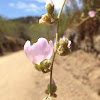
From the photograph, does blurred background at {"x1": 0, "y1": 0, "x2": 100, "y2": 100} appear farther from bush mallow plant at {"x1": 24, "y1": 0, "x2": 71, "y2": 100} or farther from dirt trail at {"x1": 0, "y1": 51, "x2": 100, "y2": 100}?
bush mallow plant at {"x1": 24, "y1": 0, "x2": 71, "y2": 100}

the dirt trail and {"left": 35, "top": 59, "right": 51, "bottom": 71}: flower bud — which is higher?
{"left": 35, "top": 59, "right": 51, "bottom": 71}: flower bud

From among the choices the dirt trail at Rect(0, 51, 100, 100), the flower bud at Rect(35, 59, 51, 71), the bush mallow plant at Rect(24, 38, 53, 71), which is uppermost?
the bush mallow plant at Rect(24, 38, 53, 71)

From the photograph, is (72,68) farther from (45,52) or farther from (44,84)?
(45,52)

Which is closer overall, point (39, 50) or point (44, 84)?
point (39, 50)

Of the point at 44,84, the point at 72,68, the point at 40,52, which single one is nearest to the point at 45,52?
the point at 40,52

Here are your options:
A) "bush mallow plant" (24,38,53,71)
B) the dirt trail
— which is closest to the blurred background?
the dirt trail

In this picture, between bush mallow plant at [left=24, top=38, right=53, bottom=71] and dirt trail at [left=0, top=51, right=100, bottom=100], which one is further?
dirt trail at [left=0, top=51, right=100, bottom=100]

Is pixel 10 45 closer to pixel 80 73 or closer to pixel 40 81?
pixel 80 73

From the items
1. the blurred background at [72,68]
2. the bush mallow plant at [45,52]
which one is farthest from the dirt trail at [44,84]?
the bush mallow plant at [45,52]

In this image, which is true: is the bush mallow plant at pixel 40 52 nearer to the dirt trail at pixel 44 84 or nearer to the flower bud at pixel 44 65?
the flower bud at pixel 44 65
